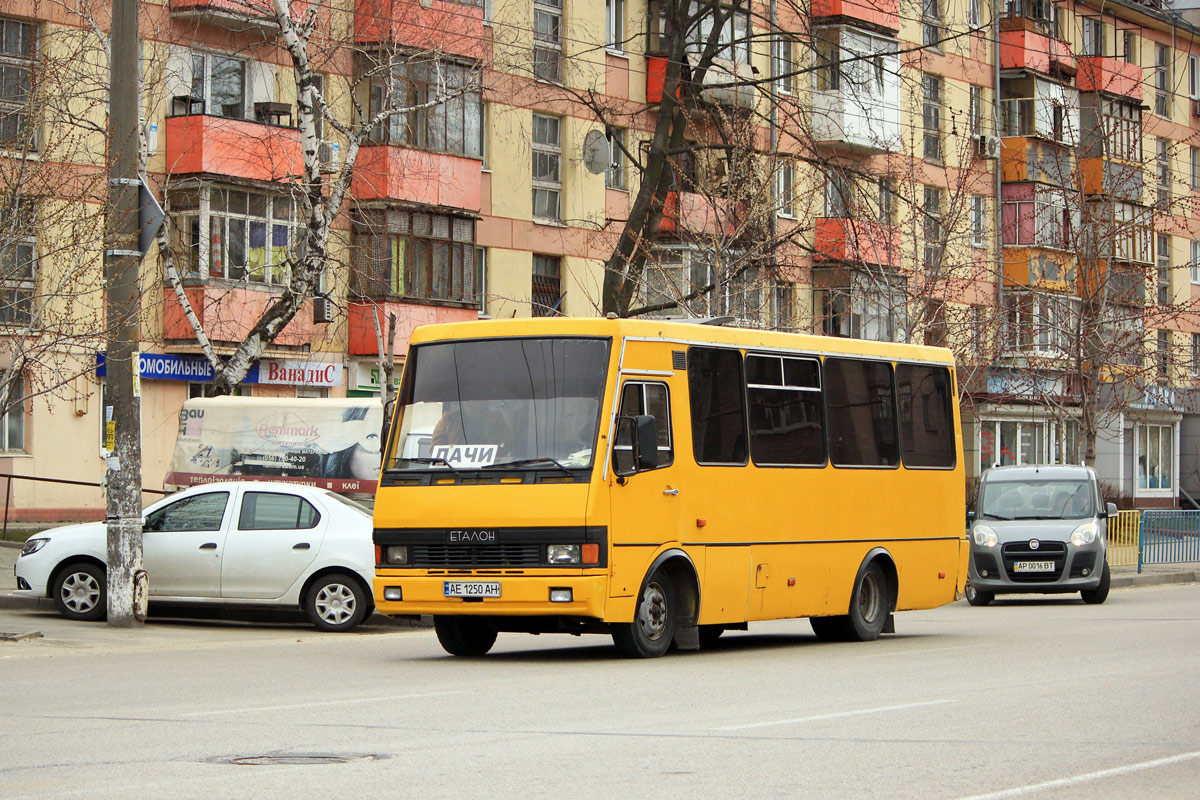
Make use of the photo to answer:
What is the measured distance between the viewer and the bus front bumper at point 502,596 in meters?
14.9

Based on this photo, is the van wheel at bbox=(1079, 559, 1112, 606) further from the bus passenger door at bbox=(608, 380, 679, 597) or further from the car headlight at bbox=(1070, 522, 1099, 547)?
the bus passenger door at bbox=(608, 380, 679, 597)

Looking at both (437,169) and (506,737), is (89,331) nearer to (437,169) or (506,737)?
(506,737)

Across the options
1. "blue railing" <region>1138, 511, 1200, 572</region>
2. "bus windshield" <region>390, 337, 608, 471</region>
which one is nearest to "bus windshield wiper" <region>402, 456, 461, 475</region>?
"bus windshield" <region>390, 337, 608, 471</region>

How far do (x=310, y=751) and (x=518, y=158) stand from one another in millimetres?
35052

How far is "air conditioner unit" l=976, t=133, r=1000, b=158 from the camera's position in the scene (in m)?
53.9

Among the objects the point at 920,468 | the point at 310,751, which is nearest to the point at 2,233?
the point at 920,468

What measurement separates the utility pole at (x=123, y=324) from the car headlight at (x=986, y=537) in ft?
43.0

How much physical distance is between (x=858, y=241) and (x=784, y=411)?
1870 centimetres

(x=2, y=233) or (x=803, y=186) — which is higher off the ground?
(x=803, y=186)

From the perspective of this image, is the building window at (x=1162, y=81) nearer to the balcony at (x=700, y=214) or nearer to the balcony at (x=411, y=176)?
the balcony at (x=700, y=214)

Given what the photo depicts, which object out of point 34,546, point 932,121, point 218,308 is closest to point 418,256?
point 218,308

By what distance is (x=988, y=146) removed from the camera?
54.2 metres

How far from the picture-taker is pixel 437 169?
40.2m

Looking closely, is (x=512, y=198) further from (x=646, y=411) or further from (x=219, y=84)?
(x=646, y=411)
